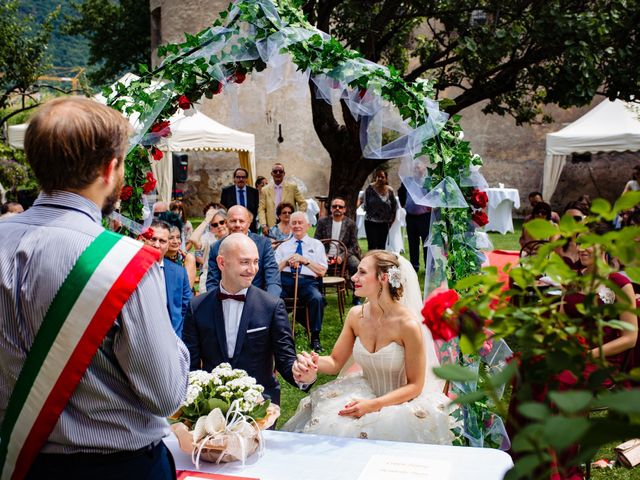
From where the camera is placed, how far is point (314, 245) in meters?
7.75

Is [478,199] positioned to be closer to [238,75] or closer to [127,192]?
[238,75]

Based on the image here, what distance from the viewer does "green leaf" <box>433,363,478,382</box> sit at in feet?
3.05

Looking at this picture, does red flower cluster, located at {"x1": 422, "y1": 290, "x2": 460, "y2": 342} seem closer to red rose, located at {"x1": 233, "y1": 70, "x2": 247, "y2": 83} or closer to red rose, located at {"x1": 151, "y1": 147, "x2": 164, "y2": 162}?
red rose, located at {"x1": 233, "y1": 70, "x2": 247, "y2": 83}

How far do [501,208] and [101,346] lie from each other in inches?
655

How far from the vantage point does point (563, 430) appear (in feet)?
2.47

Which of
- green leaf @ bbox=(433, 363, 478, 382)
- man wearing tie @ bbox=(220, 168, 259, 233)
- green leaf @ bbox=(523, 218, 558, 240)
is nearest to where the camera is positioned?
green leaf @ bbox=(433, 363, 478, 382)

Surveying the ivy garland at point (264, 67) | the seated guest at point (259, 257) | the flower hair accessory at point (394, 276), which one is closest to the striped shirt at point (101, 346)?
the flower hair accessory at point (394, 276)

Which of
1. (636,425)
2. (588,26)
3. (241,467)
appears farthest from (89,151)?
(588,26)

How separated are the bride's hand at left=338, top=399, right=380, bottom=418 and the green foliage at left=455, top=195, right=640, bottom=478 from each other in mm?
2588

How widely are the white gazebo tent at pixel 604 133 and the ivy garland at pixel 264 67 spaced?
40.5 ft

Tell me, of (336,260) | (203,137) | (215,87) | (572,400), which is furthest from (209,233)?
(572,400)

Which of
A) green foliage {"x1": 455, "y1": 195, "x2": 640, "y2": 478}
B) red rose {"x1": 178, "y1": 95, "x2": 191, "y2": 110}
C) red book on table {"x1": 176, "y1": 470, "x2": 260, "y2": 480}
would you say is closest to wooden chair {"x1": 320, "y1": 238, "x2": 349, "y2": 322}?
red rose {"x1": 178, "y1": 95, "x2": 191, "y2": 110}

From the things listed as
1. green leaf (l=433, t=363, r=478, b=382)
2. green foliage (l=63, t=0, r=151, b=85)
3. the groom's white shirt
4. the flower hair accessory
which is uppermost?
green foliage (l=63, t=0, r=151, b=85)

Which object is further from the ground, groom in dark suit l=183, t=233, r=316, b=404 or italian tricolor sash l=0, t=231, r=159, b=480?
italian tricolor sash l=0, t=231, r=159, b=480
